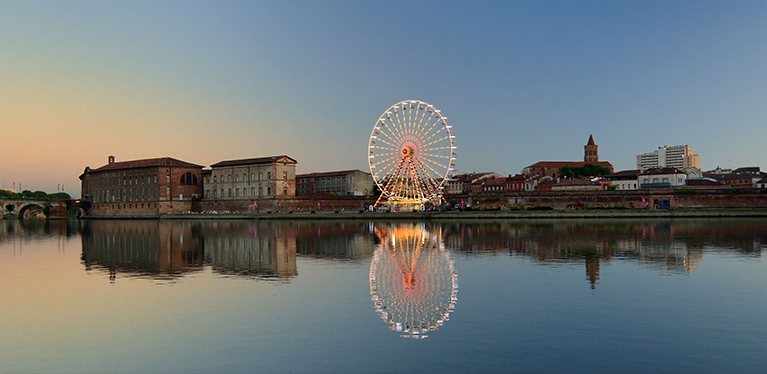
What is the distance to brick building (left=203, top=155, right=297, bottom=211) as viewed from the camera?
269ft

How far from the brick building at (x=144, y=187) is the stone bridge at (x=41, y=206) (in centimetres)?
343

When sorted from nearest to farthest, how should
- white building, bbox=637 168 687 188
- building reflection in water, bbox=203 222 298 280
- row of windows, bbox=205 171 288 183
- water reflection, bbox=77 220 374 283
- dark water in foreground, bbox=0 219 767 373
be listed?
dark water in foreground, bbox=0 219 767 373 → building reflection in water, bbox=203 222 298 280 → water reflection, bbox=77 220 374 283 → row of windows, bbox=205 171 288 183 → white building, bbox=637 168 687 188

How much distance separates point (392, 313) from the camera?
538 inches

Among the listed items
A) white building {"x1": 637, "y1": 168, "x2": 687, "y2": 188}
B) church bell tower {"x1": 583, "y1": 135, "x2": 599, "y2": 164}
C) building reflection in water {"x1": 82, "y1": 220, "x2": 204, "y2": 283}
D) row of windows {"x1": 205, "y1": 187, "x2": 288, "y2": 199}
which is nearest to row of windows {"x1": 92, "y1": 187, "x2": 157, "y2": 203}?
row of windows {"x1": 205, "y1": 187, "x2": 288, "y2": 199}

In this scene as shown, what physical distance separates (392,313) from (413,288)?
3.47 m

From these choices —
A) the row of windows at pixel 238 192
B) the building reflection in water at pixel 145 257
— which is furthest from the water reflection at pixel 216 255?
the row of windows at pixel 238 192

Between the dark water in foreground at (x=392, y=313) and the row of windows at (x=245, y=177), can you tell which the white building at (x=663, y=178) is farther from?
the dark water in foreground at (x=392, y=313)

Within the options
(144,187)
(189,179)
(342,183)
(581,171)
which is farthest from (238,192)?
(581,171)

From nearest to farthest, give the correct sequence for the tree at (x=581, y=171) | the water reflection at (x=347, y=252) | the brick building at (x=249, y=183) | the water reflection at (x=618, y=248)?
the water reflection at (x=347, y=252) → the water reflection at (x=618, y=248) → the brick building at (x=249, y=183) → the tree at (x=581, y=171)

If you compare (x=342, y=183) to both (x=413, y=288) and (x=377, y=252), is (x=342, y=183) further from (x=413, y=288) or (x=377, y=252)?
(x=413, y=288)

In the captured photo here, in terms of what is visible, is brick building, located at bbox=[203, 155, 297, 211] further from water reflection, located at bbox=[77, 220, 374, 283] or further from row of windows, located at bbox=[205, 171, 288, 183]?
water reflection, located at bbox=[77, 220, 374, 283]

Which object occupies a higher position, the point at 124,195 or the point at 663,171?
the point at 663,171

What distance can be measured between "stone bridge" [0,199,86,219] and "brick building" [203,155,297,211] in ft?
84.0

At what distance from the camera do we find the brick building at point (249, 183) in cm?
8188
